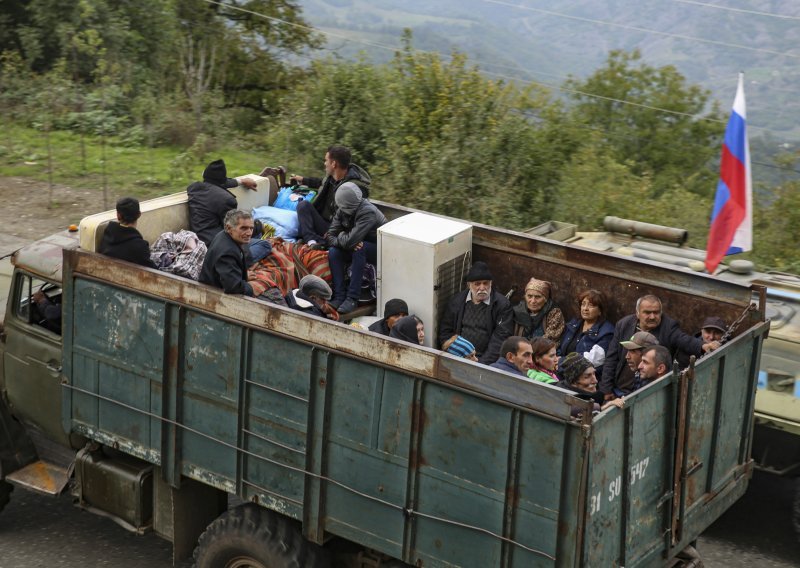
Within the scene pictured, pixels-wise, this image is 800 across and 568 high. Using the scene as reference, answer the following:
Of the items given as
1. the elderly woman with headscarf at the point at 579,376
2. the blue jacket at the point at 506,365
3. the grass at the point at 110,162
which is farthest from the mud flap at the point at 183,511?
the grass at the point at 110,162

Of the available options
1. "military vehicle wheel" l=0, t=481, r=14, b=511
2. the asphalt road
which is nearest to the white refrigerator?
the asphalt road

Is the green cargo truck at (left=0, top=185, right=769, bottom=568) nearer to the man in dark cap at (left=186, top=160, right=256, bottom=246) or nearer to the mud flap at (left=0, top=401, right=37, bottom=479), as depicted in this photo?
the mud flap at (left=0, top=401, right=37, bottom=479)

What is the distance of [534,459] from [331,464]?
1.34m

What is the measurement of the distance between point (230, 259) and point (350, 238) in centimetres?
162

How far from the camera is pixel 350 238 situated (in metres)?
8.11

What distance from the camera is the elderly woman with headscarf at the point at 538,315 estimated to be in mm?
7582

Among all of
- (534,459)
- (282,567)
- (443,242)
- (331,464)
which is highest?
(443,242)

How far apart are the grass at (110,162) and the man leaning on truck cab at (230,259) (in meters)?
10.1

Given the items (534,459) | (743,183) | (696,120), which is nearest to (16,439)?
(534,459)

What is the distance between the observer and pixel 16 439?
7.98m

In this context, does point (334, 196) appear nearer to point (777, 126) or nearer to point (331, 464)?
point (331, 464)

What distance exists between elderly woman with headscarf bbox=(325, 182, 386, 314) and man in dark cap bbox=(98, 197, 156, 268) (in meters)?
1.53

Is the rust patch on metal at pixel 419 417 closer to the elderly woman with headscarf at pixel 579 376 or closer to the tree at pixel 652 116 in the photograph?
the elderly woman with headscarf at pixel 579 376

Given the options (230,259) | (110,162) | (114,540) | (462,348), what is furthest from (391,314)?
(110,162)
